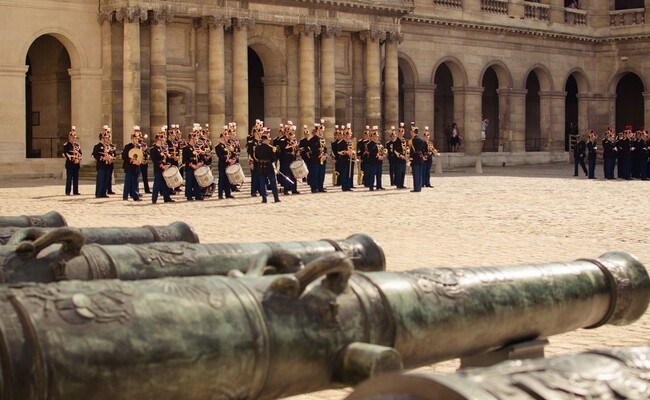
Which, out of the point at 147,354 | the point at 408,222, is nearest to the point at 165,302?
the point at 147,354

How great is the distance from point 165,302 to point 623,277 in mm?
2251

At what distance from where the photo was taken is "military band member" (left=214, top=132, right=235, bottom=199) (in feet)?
91.8

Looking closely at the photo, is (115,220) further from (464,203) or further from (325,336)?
(325,336)

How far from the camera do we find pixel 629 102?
2279 inches

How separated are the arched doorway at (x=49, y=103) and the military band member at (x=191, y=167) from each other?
11.0m

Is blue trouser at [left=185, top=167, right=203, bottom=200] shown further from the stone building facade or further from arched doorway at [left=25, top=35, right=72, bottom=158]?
arched doorway at [left=25, top=35, right=72, bottom=158]

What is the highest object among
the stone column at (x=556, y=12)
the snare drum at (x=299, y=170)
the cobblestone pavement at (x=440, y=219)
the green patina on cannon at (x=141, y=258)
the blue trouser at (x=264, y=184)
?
the stone column at (x=556, y=12)

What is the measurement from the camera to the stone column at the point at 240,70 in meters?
38.3

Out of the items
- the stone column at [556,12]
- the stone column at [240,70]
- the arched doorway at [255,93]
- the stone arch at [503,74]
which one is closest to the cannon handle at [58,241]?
the stone column at [240,70]

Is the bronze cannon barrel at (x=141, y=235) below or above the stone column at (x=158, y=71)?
below

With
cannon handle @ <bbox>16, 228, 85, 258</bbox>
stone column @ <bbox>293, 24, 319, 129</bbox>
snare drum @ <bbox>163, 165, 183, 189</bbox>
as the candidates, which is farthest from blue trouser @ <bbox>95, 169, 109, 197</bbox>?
cannon handle @ <bbox>16, 228, 85, 258</bbox>

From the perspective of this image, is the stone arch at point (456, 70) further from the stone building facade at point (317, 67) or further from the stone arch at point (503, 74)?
the stone arch at point (503, 74)

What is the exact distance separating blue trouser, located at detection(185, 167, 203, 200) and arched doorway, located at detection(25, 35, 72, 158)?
38.2 feet

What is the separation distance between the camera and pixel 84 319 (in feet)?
12.1
